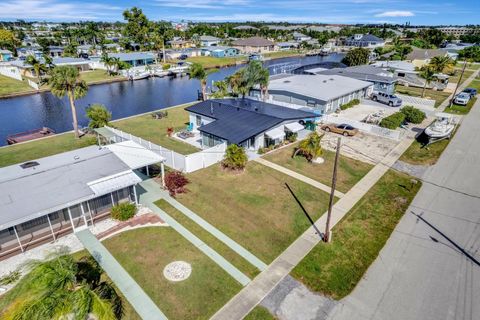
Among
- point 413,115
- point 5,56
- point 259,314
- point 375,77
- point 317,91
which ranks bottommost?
point 259,314

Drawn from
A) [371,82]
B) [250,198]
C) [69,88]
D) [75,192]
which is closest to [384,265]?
[250,198]

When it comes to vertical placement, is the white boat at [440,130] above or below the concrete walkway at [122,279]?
above

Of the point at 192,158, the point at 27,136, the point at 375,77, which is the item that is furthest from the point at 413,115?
the point at 27,136

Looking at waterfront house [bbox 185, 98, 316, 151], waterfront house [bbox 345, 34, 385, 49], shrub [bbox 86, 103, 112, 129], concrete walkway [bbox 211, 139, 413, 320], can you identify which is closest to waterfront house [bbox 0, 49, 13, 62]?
shrub [bbox 86, 103, 112, 129]

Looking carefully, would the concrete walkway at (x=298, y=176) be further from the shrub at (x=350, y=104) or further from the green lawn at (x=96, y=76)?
the green lawn at (x=96, y=76)

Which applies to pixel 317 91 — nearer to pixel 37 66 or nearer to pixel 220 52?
pixel 37 66

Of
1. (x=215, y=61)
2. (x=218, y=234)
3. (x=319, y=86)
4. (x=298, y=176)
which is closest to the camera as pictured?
(x=218, y=234)

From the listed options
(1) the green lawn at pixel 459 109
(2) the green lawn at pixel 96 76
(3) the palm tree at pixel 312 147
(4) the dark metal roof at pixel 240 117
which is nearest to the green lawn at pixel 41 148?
(4) the dark metal roof at pixel 240 117
